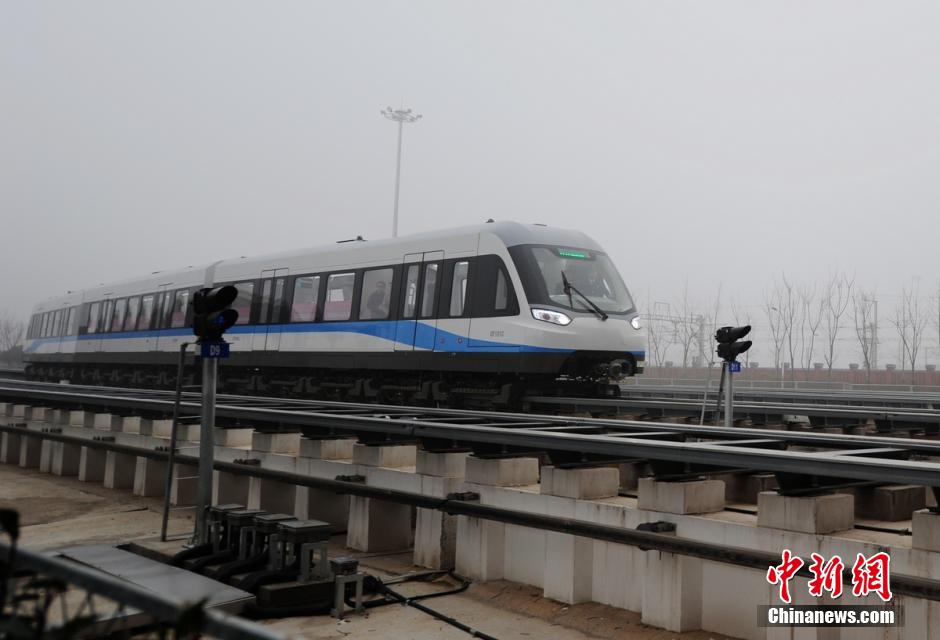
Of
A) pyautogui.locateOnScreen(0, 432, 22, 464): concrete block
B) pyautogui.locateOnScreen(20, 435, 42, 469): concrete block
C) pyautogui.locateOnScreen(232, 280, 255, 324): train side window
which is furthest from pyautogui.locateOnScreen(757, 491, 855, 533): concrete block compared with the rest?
pyautogui.locateOnScreen(232, 280, 255, 324): train side window

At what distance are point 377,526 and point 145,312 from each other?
18.8 metres

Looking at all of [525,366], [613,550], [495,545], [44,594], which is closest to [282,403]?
[525,366]

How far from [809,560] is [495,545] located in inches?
105

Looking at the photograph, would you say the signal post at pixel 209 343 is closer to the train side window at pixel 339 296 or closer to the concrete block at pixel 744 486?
the concrete block at pixel 744 486

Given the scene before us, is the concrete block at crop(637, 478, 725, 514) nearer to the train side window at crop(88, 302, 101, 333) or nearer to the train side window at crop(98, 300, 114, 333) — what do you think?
the train side window at crop(98, 300, 114, 333)

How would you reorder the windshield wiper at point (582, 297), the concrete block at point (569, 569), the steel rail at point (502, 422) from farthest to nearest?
the windshield wiper at point (582, 297)
the steel rail at point (502, 422)
the concrete block at point (569, 569)

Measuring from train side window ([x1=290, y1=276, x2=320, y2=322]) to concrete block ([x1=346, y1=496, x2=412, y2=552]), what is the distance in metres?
9.72

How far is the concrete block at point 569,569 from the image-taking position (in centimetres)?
634

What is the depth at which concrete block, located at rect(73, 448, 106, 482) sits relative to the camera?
1297cm

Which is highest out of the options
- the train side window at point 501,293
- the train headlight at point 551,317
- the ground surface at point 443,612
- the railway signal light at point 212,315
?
the train side window at point 501,293

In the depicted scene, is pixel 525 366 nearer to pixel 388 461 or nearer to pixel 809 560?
pixel 388 461

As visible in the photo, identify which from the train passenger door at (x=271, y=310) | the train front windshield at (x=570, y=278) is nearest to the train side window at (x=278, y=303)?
the train passenger door at (x=271, y=310)

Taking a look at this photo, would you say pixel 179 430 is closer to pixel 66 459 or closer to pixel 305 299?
pixel 66 459

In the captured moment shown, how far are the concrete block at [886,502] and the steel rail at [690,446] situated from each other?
0.78 feet
